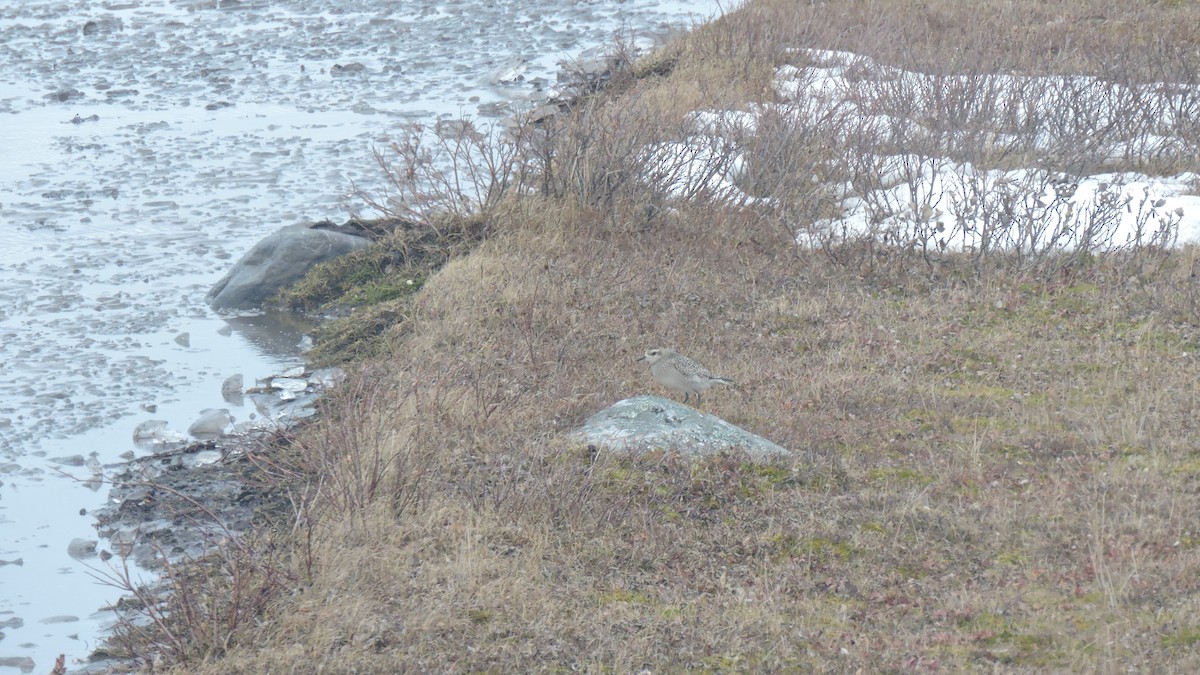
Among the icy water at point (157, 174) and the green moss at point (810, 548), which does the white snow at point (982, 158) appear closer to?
the icy water at point (157, 174)

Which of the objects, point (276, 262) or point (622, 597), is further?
point (276, 262)

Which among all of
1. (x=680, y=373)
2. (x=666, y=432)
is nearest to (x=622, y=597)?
(x=666, y=432)

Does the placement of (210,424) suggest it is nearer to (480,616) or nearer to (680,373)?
(680,373)

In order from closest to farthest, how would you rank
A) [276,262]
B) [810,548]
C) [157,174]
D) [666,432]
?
[810,548]
[666,432]
[276,262]
[157,174]

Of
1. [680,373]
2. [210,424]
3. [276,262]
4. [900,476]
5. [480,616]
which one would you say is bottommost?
[210,424]

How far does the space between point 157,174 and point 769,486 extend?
985cm

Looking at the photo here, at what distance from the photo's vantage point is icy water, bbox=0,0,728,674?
329 inches

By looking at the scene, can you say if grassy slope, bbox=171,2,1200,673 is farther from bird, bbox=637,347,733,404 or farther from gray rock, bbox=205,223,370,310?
gray rock, bbox=205,223,370,310

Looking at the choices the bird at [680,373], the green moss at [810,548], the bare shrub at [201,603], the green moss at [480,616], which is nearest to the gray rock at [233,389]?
the bare shrub at [201,603]

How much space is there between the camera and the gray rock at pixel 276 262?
1150cm

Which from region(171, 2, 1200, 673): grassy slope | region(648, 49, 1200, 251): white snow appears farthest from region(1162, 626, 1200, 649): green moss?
region(648, 49, 1200, 251): white snow

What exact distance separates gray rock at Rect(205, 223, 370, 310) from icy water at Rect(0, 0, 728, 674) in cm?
28

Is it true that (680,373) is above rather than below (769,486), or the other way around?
above

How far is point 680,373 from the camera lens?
26.8 feet
